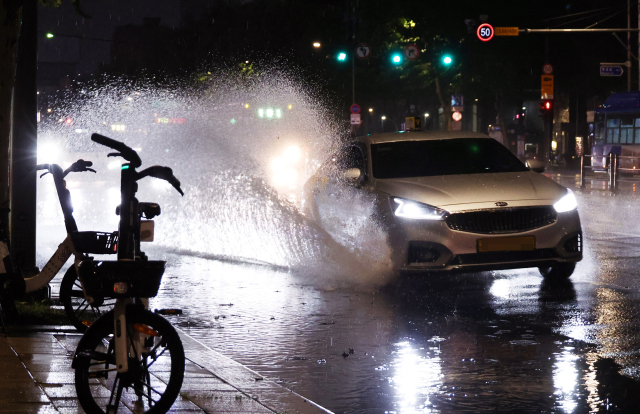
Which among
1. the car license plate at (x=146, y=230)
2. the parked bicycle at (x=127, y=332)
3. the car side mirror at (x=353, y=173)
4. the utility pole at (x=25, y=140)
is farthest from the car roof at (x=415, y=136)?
the parked bicycle at (x=127, y=332)

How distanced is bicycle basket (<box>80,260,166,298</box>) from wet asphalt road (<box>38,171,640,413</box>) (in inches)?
48.5

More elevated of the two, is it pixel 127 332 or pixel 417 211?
pixel 417 211

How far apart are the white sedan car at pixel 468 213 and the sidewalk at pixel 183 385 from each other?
283 centimetres

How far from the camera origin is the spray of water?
10203 mm

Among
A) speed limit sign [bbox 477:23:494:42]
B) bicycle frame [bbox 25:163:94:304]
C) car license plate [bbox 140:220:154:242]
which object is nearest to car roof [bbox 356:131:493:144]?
bicycle frame [bbox 25:163:94:304]

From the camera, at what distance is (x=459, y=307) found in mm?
8039

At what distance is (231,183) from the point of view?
624 inches

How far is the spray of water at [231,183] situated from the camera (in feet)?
33.5

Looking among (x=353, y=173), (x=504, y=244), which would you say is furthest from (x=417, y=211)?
(x=353, y=173)

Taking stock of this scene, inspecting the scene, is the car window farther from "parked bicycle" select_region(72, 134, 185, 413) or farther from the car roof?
"parked bicycle" select_region(72, 134, 185, 413)

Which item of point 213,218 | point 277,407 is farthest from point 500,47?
point 277,407

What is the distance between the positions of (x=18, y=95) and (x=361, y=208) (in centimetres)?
354

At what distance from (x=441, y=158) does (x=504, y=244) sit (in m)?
1.63

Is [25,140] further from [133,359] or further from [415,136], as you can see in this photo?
[415,136]
